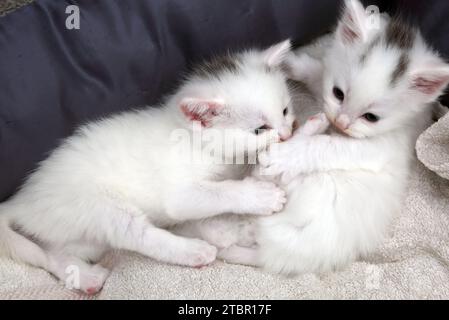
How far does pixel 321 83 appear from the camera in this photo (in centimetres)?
197

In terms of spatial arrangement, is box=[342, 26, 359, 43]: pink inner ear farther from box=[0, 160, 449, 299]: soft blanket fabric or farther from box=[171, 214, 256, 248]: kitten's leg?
box=[171, 214, 256, 248]: kitten's leg

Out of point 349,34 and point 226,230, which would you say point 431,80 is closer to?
point 349,34

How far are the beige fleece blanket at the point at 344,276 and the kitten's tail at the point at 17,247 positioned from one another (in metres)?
0.03

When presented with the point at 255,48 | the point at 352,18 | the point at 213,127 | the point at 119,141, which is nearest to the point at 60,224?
the point at 119,141

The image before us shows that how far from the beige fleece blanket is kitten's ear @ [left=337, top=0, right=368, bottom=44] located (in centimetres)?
39

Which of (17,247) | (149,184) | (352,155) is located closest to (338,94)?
(352,155)

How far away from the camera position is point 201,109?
5.45 ft

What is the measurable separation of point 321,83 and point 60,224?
3.47 ft

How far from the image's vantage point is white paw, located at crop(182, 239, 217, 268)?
1743 mm

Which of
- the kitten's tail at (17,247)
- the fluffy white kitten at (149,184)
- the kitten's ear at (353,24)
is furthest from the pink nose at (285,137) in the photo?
the kitten's tail at (17,247)

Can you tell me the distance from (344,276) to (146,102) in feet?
3.11

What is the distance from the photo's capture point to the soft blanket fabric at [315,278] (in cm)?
165

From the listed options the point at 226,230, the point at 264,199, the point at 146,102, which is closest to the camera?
the point at 264,199
